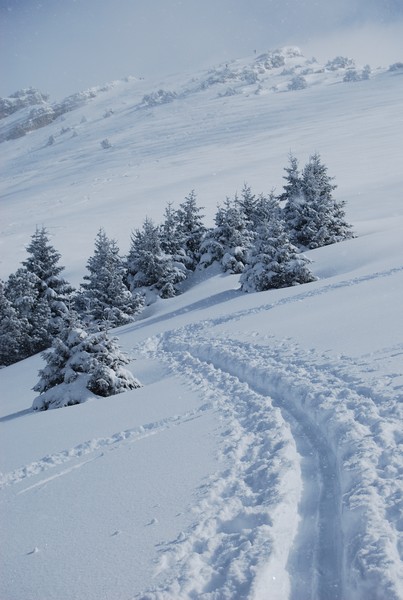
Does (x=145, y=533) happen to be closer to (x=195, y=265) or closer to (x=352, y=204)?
(x=195, y=265)

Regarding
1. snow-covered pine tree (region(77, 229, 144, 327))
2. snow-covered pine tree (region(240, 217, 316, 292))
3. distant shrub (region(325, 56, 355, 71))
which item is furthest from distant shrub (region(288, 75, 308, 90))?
snow-covered pine tree (region(240, 217, 316, 292))

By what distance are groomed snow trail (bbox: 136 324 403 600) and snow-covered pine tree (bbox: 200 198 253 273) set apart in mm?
21804

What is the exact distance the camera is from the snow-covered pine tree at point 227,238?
30.1 meters

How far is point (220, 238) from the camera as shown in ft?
102

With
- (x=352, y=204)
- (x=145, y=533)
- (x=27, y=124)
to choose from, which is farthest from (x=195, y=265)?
(x=27, y=124)

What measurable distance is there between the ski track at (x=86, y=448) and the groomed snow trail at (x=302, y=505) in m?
1.05

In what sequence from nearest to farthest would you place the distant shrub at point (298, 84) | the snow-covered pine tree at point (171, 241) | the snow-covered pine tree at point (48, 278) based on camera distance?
the snow-covered pine tree at point (48, 278)
the snow-covered pine tree at point (171, 241)
the distant shrub at point (298, 84)

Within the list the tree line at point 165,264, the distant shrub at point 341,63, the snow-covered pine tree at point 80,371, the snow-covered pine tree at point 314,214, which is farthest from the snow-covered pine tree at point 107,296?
the distant shrub at point 341,63

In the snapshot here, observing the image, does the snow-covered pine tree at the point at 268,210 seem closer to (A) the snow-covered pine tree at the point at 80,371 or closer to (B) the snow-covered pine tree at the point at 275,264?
(B) the snow-covered pine tree at the point at 275,264

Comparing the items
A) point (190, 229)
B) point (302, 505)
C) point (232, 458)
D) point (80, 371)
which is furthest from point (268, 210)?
point (302, 505)

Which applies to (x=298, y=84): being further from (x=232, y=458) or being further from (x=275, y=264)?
(x=232, y=458)

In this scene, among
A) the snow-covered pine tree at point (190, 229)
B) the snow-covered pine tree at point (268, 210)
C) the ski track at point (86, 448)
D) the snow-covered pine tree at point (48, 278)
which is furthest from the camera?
the snow-covered pine tree at point (190, 229)

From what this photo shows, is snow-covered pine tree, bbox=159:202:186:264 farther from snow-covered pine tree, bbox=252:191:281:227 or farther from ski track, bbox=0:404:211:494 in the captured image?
ski track, bbox=0:404:211:494

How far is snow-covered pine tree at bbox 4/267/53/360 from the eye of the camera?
26.9m
